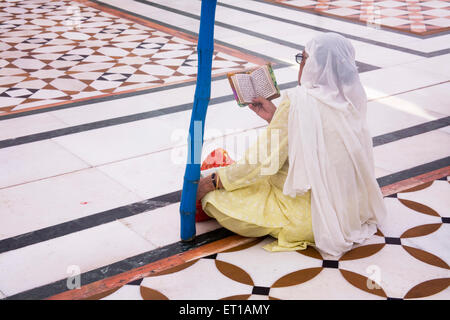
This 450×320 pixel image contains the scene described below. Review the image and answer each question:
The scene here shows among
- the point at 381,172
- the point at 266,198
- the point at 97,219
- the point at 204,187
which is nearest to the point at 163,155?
the point at 97,219

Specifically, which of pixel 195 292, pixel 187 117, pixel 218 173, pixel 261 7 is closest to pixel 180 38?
pixel 261 7

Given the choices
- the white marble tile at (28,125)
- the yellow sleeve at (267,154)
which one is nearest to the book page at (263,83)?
the yellow sleeve at (267,154)

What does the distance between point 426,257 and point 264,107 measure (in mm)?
914

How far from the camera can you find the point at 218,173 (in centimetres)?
270

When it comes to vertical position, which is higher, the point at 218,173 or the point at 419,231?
the point at 218,173

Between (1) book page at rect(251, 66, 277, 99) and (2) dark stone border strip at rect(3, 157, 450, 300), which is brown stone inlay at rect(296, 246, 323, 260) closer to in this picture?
(2) dark stone border strip at rect(3, 157, 450, 300)

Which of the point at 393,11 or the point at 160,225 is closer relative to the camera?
the point at 160,225

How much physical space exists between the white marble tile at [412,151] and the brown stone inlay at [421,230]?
25.2 inches

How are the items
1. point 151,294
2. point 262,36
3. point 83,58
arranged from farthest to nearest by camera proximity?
point 262,36
point 83,58
point 151,294

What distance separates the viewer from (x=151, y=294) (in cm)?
237

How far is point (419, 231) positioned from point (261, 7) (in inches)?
221

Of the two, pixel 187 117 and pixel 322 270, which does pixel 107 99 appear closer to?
pixel 187 117

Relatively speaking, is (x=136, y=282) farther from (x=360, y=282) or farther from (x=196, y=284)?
(x=360, y=282)

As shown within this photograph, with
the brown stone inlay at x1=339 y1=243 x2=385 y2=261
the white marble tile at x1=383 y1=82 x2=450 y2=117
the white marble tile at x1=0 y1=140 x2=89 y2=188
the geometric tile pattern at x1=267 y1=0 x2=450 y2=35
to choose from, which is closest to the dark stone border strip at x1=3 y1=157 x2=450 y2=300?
the brown stone inlay at x1=339 y1=243 x2=385 y2=261
